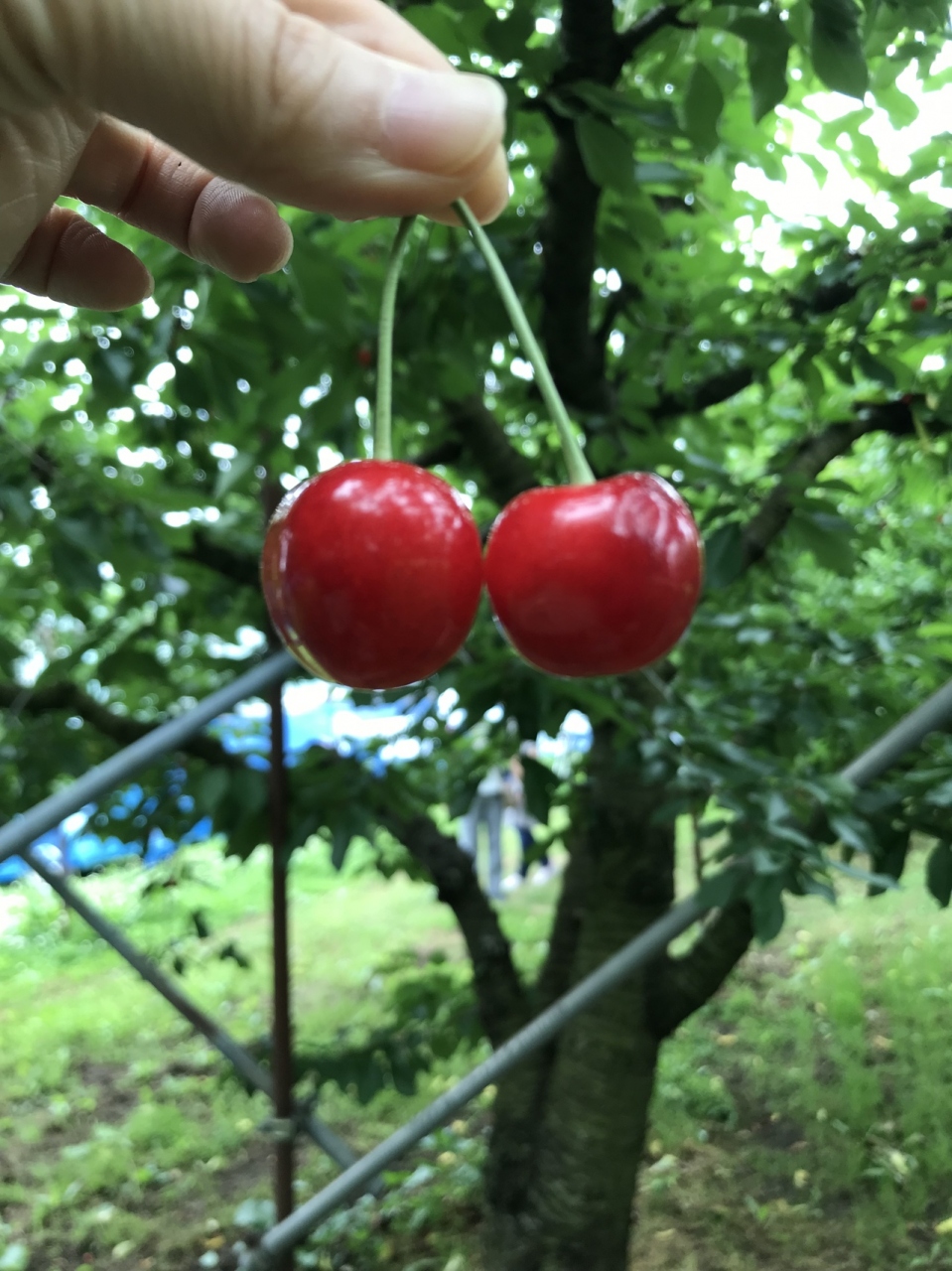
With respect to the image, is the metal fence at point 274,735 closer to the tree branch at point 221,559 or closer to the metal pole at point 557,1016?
the metal pole at point 557,1016

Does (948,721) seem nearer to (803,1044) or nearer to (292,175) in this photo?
(292,175)

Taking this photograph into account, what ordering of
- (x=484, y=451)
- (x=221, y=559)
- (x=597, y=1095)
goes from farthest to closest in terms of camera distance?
(x=597, y=1095) < (x=221, y=559) < (x=484, y=451)

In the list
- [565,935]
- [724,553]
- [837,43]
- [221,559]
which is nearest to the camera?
→ [837,43]

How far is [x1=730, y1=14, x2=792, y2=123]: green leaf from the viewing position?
2.96 ft

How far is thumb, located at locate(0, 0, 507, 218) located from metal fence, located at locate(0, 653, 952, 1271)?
103 centimetres

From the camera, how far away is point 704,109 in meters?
1.05

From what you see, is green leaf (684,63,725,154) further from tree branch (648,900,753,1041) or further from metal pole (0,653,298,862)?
tree branch (648,900,753,1041)

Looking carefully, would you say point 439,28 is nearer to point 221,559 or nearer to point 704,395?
point 704,395

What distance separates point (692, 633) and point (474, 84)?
4.97ft

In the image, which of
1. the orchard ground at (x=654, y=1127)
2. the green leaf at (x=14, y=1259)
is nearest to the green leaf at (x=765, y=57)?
the orchard ground at (x=654, y=1127)

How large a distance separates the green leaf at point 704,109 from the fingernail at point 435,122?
0.68 metres

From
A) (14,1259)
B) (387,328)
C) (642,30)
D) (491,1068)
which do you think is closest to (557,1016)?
(491,1068)

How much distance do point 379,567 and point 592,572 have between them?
122 mm

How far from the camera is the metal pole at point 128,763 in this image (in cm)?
149
